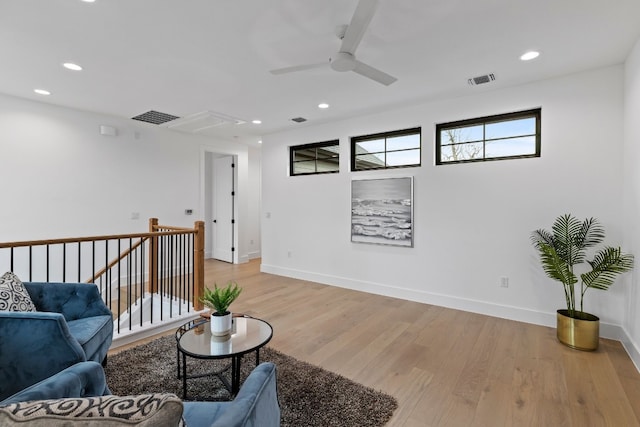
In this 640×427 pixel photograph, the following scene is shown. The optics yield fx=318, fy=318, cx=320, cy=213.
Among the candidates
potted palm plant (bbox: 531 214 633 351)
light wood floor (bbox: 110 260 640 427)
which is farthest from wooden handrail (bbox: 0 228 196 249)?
potted palm plant (bbox: 531 214 633 351)

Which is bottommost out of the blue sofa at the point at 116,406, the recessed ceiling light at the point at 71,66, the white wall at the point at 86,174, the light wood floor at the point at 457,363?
the light wood floor at the point at 457,363

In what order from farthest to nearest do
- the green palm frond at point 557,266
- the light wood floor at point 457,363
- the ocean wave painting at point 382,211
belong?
the ocean wave painting at point 382,211, the green palm frond at point 557,266, the light wood floor at point 457,363

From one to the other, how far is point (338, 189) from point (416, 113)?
1.64m

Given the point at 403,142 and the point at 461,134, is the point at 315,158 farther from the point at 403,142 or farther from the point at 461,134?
the point at 461,134

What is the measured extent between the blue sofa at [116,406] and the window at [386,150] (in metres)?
3.88

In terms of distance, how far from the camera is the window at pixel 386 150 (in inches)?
179

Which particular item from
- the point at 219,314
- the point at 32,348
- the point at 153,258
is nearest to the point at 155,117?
the point at 153,258

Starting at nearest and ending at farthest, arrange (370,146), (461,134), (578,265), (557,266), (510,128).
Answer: (557,266), (578,265), (510,128), (461,134), (370,146)

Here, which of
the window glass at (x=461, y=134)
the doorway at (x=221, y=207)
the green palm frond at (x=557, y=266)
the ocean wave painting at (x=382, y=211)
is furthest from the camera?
the doorway at (x=221, y=207)

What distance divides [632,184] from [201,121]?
5.37 meters

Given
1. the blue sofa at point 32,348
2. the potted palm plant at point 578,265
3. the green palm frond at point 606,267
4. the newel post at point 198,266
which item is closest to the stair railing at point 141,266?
the newel post at point 198,266

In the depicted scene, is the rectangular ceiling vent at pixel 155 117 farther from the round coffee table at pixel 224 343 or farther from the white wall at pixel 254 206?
the round coffee table at pixel 224 343

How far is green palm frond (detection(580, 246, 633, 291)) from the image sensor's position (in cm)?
282

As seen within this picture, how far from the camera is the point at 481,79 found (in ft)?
11.4
